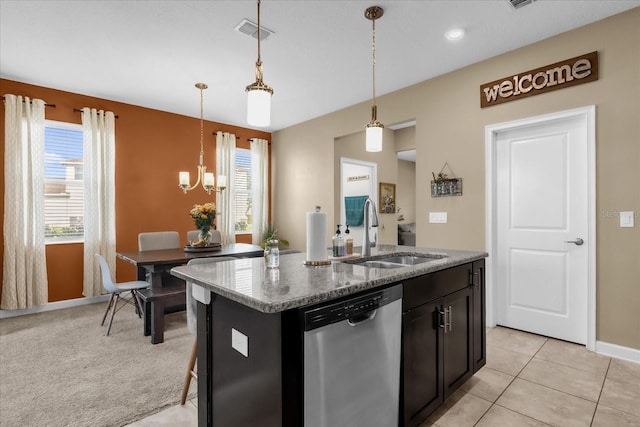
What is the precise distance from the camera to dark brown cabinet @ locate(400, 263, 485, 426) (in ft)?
5.30

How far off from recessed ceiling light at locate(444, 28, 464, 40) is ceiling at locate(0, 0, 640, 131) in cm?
7

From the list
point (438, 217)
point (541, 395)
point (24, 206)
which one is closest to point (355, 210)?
point (438, 217)

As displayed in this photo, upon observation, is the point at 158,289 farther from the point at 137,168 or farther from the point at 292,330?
the point at 292,330

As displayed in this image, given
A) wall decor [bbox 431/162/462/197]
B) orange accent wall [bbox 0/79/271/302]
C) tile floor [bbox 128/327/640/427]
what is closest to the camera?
tile floor [bbox 128/327/640/427]

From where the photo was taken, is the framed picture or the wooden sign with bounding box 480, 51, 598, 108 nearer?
the wooden sign with bounding box 480, 51, 598, 108

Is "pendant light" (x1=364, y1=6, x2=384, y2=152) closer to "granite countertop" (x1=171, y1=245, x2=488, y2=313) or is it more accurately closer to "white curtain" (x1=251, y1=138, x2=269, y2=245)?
→ "granite countertop" (x1=171, y1=245, x2=488, y2=313)

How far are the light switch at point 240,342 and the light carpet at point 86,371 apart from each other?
113cm

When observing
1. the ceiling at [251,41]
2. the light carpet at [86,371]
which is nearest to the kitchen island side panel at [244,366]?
the light carpet at [86,371]

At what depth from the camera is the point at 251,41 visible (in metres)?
3.04

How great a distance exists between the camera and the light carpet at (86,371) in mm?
1958

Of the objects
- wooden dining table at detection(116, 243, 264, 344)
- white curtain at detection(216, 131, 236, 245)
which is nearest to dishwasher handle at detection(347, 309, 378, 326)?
wooden dining table at detection(116, 243, 264, 344)

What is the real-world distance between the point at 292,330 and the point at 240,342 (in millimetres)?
301

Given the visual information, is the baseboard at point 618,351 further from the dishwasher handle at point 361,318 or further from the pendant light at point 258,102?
the pendant light at point 258,102

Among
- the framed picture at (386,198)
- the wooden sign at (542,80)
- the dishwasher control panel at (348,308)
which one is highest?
the wooden sign at (542,80)
